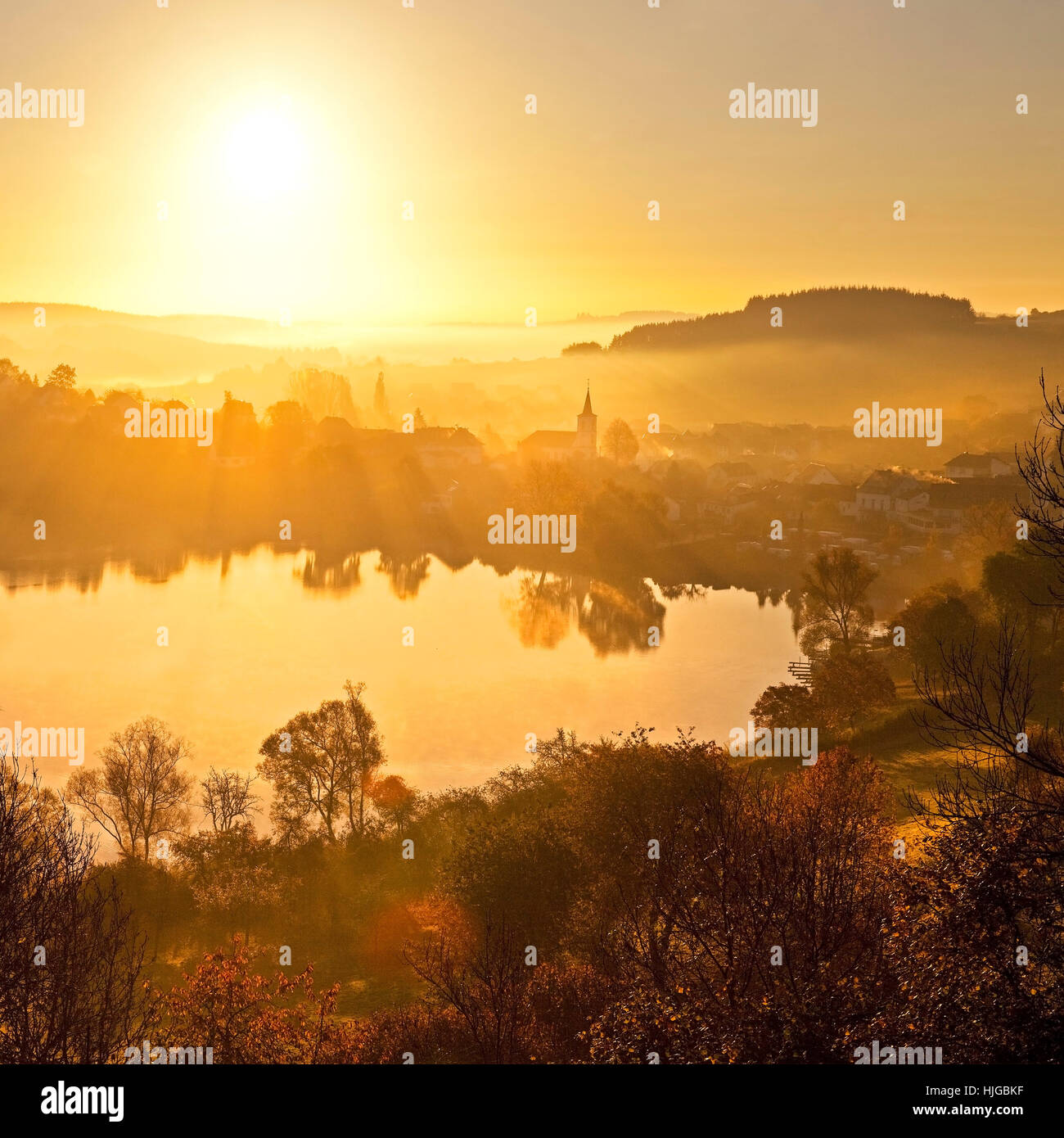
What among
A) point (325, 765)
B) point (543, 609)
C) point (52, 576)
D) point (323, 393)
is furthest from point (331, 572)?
point (323, 393)

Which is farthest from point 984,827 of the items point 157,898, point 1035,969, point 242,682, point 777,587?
point 777,587

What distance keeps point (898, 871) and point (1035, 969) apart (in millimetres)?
2155

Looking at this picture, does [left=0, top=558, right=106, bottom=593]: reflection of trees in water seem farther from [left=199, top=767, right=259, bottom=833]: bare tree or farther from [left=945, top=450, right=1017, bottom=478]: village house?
[left=945, top=450, right=1017, bottom=478]: village house

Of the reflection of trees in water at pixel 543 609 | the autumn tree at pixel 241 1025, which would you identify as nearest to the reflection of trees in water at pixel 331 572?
the reflection of trees in water at pixel 543 609

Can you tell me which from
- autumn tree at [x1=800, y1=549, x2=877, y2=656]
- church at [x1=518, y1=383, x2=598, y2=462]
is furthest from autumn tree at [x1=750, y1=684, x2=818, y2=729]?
church at [x1=518, y1=383, x2=598, y2=462]

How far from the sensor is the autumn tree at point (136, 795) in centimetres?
2697

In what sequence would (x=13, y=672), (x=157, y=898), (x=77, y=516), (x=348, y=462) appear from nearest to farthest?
(x=157, y=898) < (x=13, y=672) < (x=77, y=516) < (x=348, y=462)

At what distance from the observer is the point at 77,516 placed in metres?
82.9

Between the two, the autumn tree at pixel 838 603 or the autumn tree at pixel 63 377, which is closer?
the autumn tree at pixel 838 603

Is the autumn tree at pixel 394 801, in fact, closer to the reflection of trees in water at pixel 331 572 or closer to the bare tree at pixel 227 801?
the bare tree at pixel 227 801

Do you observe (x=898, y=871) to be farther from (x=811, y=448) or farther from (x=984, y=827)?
(x=811, y=448)

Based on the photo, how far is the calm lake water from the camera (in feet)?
120

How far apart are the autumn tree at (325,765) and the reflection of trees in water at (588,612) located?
20.8 meters
